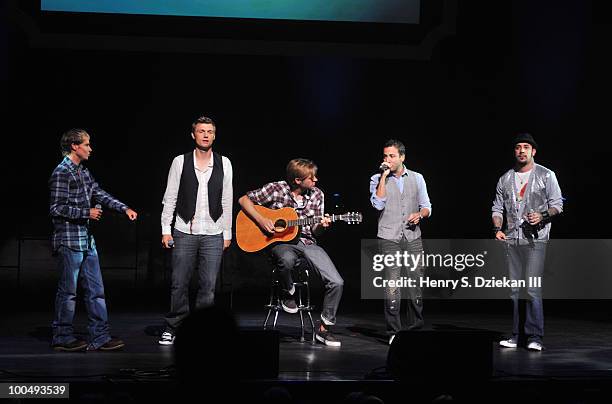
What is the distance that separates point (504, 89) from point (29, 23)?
4.58m

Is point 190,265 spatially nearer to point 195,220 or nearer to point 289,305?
point 195,220

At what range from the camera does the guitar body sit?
5.88 metres

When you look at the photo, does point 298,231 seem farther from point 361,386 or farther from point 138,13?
point 138,13

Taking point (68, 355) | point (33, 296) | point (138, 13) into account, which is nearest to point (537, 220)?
point (68, 355)

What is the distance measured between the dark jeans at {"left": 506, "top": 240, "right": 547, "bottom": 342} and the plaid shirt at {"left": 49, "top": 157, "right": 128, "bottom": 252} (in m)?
2.76

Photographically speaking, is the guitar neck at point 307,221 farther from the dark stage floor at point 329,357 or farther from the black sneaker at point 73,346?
the black sneaker at point 73,346

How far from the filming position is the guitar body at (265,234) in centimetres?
588

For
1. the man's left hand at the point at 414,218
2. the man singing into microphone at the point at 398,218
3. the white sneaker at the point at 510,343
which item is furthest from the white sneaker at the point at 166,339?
the white sneaker at the point at 510,343

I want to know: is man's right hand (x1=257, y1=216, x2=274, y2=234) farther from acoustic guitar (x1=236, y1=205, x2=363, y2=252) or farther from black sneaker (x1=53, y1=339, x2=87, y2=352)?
black sneaker (x1=53, y1=339, x2=87, y2=352)

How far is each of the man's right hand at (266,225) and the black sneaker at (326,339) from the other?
0.82 meters

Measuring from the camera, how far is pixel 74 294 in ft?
17.1

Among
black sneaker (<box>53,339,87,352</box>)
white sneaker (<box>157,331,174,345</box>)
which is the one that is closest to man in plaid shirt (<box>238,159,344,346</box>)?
white sneaker (<box>157,331,174,345</box>)

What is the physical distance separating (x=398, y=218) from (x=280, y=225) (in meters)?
0.88

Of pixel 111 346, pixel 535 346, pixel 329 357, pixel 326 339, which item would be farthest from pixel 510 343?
pixel 111 346
